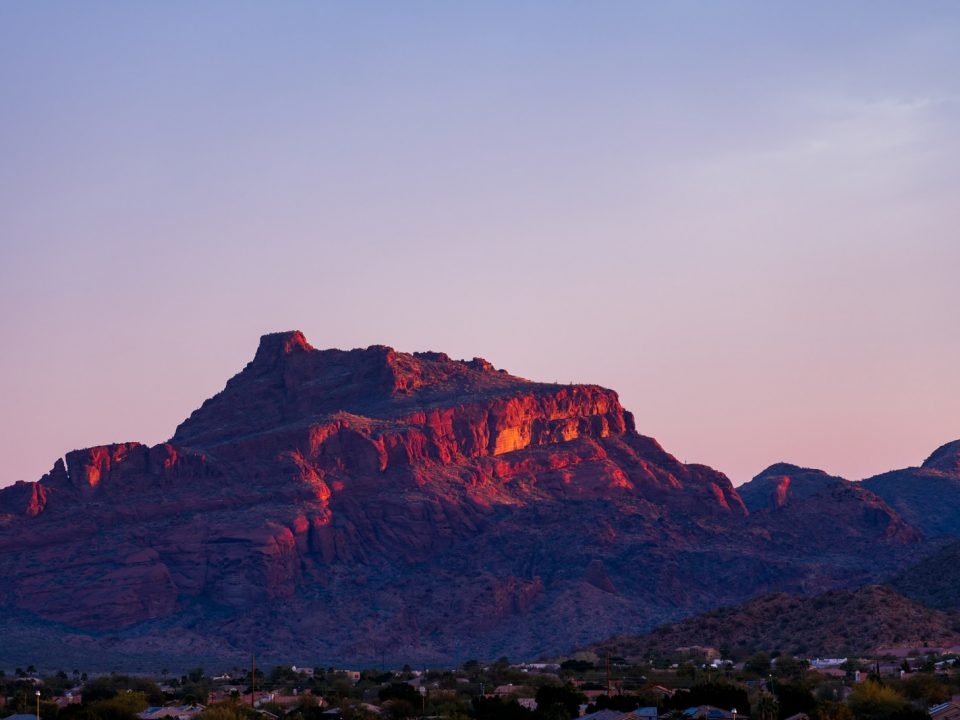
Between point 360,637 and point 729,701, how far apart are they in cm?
9324

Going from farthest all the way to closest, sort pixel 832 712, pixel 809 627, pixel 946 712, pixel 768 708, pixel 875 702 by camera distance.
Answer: pixel 809 627 → pixel 875 702 → pixel 768 708 → pixel 832 712 → pixel 946 712

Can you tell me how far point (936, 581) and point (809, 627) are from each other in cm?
2599

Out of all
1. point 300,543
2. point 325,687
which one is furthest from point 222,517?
point 325,687

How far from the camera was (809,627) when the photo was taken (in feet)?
449

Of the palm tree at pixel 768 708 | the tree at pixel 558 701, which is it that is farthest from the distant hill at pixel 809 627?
the palm tree at pixel 768 708

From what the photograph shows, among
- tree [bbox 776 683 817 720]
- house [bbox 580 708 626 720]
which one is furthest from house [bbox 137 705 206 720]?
tree [bbox 776 683 817 720]

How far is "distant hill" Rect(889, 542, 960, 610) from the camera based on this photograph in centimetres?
15225

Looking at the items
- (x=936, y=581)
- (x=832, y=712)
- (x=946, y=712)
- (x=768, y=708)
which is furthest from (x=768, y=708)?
(x=936, y=581)

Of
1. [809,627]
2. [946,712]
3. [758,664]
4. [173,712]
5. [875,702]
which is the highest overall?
[809,627]

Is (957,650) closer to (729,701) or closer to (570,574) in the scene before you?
(729,701)

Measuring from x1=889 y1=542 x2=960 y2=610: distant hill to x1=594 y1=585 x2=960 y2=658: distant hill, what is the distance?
11022mm

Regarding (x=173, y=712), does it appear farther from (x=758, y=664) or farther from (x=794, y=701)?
(x=758, y=664)

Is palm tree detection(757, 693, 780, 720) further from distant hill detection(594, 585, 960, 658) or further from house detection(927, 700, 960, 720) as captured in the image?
distant hill detection(594, 585, 960, 658)

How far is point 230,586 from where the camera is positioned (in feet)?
620
